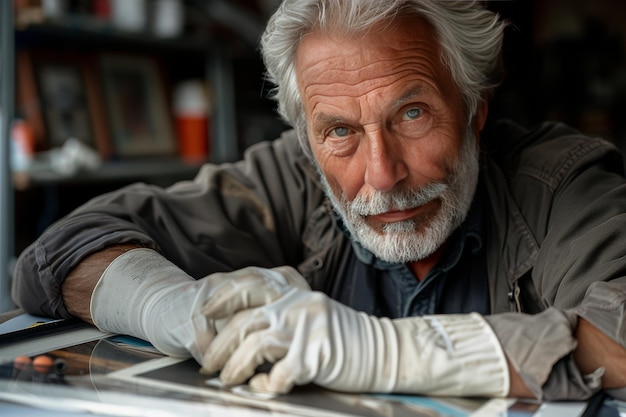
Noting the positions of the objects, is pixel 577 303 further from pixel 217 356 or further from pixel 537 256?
pixel 217 356

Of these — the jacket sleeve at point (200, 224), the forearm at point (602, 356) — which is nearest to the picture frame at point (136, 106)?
the jacket sleeve at point (200, 224)

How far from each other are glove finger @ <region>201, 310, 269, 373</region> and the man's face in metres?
0.45

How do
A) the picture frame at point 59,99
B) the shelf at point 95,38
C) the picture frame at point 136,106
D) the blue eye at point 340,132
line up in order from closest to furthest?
the blue eye at point 340,132 → the shelf at point 95,38 → the picture frame at point 59,99 → the picture frame at point 136,106

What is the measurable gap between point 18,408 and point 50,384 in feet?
0.15

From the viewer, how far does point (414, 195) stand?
1.31m

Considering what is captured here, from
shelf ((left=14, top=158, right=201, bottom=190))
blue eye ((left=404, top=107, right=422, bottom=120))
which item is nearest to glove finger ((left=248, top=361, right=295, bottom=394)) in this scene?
blue eye ((left=404, top=107, right=422, bottom=120))

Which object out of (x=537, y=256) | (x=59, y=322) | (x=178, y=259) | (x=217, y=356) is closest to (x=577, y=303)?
(x=537, y=256)

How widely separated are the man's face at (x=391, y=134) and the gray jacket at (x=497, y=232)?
134 mm

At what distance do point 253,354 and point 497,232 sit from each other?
0.70 metres

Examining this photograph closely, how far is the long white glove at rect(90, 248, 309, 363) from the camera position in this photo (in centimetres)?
94

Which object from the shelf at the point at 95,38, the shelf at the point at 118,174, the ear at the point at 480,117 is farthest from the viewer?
the shelf at the point at 95,38

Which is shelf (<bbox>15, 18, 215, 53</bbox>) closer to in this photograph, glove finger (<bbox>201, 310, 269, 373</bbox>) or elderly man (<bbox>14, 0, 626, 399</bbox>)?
elderly man (<bbox>14, 0, 626, 399</bbox>)

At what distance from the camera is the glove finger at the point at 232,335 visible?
90 cm

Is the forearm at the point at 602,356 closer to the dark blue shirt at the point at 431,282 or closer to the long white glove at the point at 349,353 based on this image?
the long white glove at the point at 349,353
